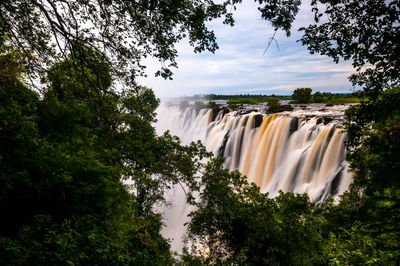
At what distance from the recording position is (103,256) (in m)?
4.22

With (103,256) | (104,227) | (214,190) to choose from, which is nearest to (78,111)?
(104,227)

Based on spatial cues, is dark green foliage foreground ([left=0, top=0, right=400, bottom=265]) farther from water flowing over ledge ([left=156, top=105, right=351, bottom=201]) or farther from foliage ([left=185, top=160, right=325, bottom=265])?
water flowing over ledge ([left=156, top=105, right=351, bottom=201])

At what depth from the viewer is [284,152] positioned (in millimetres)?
18516

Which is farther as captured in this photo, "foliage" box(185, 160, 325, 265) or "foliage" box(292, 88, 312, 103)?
"foliage" box(292, 88, 312, 103)

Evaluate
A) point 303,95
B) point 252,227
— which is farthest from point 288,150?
point 303,95

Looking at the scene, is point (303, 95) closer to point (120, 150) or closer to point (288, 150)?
point (288, 150)

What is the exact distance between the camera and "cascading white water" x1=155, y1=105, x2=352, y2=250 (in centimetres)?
1403

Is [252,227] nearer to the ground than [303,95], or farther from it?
nearer to the ground

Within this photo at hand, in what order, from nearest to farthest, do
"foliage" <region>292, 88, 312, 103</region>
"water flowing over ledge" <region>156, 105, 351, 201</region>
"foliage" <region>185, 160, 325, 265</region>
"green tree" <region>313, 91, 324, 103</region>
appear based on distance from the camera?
"foliage" <region>185, 160, 325, 265</region> → "water flowing over ledge" <region>156, 105, 351, 201</region> → "green tree" <region>313, 91, 324, 103</region> → "foliage" <region>292, 88, 312, 103</region>

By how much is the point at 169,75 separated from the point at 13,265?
388 centimetres

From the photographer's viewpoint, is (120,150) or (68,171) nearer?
(68,171)

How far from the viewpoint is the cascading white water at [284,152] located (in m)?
14.0

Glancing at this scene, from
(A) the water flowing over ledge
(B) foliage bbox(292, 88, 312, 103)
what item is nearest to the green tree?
(B) foliage bbox(292, 88, 312, 103)

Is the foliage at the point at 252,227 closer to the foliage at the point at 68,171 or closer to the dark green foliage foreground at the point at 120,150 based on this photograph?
the dark green foliage foreground at the point at 120,150
